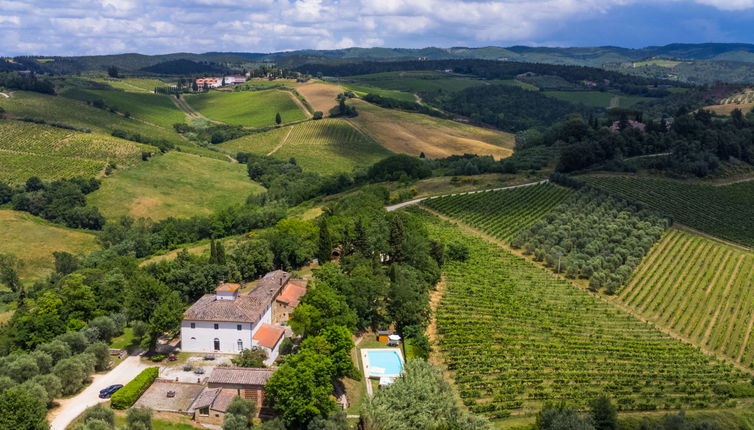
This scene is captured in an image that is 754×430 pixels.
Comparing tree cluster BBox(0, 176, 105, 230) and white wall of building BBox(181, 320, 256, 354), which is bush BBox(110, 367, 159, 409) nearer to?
white wall of building BBox(181, 320, 256, 354)

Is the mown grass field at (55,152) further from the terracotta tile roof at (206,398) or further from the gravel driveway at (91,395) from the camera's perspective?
the terracotta tile roof at (206,398)

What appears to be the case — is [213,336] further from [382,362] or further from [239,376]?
[382,362]

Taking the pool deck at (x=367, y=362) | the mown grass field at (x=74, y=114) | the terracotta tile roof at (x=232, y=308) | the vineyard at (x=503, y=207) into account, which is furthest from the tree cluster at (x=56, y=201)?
the pool deck at (x=367, y=362)

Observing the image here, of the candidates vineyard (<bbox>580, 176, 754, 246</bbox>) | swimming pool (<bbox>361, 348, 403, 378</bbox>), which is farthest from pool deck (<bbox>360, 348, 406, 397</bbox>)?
vineyard (<bbox>580, 176, 754, 246</bbox>)

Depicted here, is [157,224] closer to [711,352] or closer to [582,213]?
[582,213]

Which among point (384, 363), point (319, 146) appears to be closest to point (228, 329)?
point (384, 363)
